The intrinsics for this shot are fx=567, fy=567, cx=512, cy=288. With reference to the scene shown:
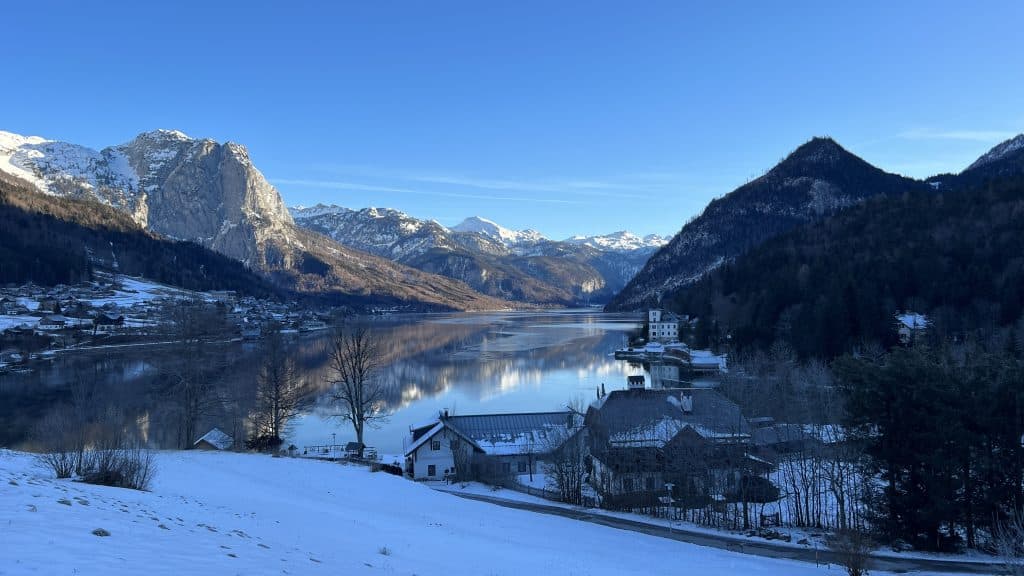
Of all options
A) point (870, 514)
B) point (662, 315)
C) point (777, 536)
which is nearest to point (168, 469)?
point (777, 536)

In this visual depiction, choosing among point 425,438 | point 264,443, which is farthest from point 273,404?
point 425,438

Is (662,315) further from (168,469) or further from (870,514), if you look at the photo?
(168,469)

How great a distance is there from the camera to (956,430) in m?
15.4

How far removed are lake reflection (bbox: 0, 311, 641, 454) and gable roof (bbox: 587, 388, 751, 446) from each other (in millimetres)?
11082

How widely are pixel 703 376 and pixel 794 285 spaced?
24.5 meters

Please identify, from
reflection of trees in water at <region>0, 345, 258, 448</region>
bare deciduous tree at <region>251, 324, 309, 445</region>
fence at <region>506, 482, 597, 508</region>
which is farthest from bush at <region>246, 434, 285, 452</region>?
fence at <region>506, 482, 597, 508</region>

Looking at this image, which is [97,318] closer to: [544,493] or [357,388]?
[357,388]

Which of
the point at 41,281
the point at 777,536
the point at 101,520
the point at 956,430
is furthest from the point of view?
the point at 41,281

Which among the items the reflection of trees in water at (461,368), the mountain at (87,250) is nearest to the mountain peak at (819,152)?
the reflection of trees in water at (461,368)

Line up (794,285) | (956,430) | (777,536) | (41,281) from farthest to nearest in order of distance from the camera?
1. (41,281)
2. (794,285)
3. (777,536)
4. (956,430)

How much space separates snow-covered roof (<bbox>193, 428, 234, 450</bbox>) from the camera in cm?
2612

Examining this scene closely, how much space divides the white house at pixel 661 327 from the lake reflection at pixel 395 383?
413 inches

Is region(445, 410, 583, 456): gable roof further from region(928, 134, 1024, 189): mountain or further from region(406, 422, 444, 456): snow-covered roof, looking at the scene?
region(928, 134, 1024, 189): mountain

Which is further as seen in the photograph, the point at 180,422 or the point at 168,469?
the point at 180,422
